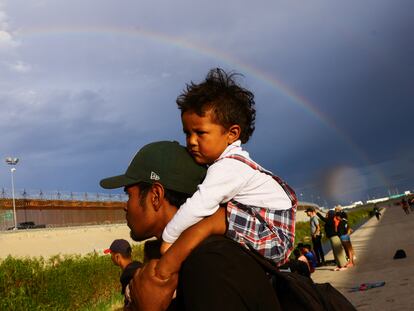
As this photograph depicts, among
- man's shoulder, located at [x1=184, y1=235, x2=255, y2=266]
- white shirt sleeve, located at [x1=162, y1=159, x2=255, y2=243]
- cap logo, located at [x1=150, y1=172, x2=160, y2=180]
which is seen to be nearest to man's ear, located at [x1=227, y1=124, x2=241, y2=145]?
white shirt sleeve, located at [x1=162, y1=159, x2=255, y2=243]

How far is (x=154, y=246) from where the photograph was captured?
7.28 ft

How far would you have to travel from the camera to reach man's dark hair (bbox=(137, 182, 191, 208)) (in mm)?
2029

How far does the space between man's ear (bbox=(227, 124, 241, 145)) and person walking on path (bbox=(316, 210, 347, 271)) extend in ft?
41.7

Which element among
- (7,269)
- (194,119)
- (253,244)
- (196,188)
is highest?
(194,119)

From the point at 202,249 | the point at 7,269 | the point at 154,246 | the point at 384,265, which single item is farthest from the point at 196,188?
the point at 384,265

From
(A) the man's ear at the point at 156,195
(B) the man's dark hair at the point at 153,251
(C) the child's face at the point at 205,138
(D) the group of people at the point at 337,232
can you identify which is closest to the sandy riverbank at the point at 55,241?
(D) the group of people at the point at 337,232

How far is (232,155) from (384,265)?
13634mm

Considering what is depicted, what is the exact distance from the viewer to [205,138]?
7.36 feet

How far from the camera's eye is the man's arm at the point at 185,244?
1.69 m

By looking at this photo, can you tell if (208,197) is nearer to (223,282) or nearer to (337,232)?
(223,282)

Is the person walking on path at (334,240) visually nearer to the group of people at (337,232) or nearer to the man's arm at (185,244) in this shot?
the group of people at (337,232)

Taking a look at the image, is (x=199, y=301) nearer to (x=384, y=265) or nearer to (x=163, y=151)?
(x=163, y=151)

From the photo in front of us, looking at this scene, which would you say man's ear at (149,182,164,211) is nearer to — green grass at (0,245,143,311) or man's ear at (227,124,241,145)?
man's ear at (227,124,241,145)

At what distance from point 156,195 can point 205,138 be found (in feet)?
1.29
